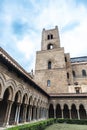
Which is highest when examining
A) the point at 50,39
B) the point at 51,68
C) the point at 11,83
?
the point at 50,39

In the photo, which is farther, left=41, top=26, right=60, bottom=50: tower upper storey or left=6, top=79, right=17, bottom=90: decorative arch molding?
left=41, top=26, right=60, bottom=50: tower upper storey

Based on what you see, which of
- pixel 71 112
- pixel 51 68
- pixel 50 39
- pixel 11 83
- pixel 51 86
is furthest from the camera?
pixel 50 39

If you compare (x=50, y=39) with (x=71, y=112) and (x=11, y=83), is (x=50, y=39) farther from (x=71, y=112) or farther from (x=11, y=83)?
(x=11, y=83)

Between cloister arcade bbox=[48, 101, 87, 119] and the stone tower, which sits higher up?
the stone tower

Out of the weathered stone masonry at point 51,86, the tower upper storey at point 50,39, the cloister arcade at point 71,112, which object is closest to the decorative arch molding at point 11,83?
the weathered stone masonry at point 51,86

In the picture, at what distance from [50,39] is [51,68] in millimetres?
8598

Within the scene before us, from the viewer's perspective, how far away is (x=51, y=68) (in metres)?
25.2

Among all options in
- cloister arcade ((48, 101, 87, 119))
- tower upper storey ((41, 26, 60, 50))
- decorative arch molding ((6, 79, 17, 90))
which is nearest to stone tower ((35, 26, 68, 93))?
tower upper storey ((41, 26, 60, 50))

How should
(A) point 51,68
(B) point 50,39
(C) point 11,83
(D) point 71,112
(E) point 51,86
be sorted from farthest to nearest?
1. (B) point 50,39
2. (A) point 51,68
3. (E) point 51,86
4. (D) point 71,112
5. (C) point 11,83

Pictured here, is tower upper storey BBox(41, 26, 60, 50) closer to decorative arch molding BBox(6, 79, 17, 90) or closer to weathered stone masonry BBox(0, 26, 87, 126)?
weathered stone masonry BBox(0, 26, 87, 126)

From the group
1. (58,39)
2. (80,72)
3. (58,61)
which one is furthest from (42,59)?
(80,72)

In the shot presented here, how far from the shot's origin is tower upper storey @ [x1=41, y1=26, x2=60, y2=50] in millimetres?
28706

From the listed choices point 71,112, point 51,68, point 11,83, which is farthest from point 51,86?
point 11,83

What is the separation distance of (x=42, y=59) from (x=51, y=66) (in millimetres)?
2850
